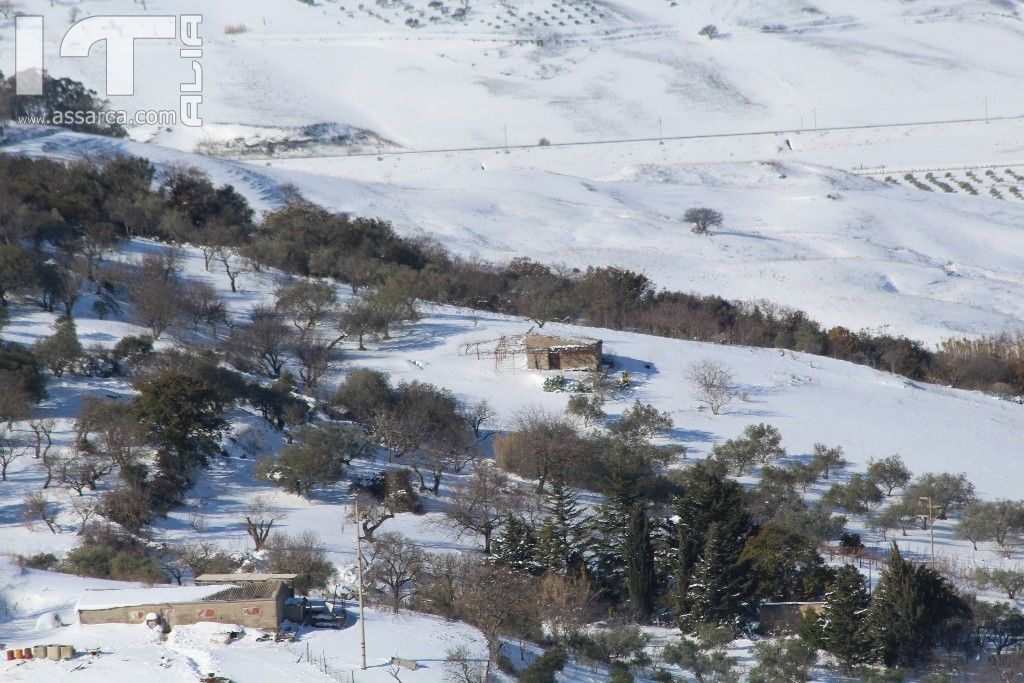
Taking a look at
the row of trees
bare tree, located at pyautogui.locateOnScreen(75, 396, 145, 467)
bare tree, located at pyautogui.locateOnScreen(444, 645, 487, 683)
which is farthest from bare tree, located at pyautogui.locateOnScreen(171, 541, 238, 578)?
the row of trees

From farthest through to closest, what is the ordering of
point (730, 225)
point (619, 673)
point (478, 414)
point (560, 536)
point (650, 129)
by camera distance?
point (650, 129), point (730, 225), point (478, 414), point (560, 536), point (619, 673)

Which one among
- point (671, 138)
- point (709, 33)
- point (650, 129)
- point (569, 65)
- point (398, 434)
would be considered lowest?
point (671, 138)

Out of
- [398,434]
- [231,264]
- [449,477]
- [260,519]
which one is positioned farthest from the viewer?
[231,264]

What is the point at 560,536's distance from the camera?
119ft

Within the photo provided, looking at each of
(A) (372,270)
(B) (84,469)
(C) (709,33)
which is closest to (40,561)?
(B) (84,469)

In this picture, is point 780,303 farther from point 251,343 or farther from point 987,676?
point 987,676

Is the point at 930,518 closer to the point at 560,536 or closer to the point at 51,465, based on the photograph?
the point at 560,536

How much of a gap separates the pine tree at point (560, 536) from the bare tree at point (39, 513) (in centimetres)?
1210

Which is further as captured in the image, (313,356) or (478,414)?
(313,356)

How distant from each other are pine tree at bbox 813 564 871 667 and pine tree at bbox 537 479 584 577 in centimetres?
619

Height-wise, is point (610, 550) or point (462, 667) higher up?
point (462, 667)

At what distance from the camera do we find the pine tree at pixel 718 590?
33812 mm

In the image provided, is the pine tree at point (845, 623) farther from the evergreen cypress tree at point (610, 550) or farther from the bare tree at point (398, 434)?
the bare tree at point (398, 434)

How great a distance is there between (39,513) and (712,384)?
23605 millimetres
